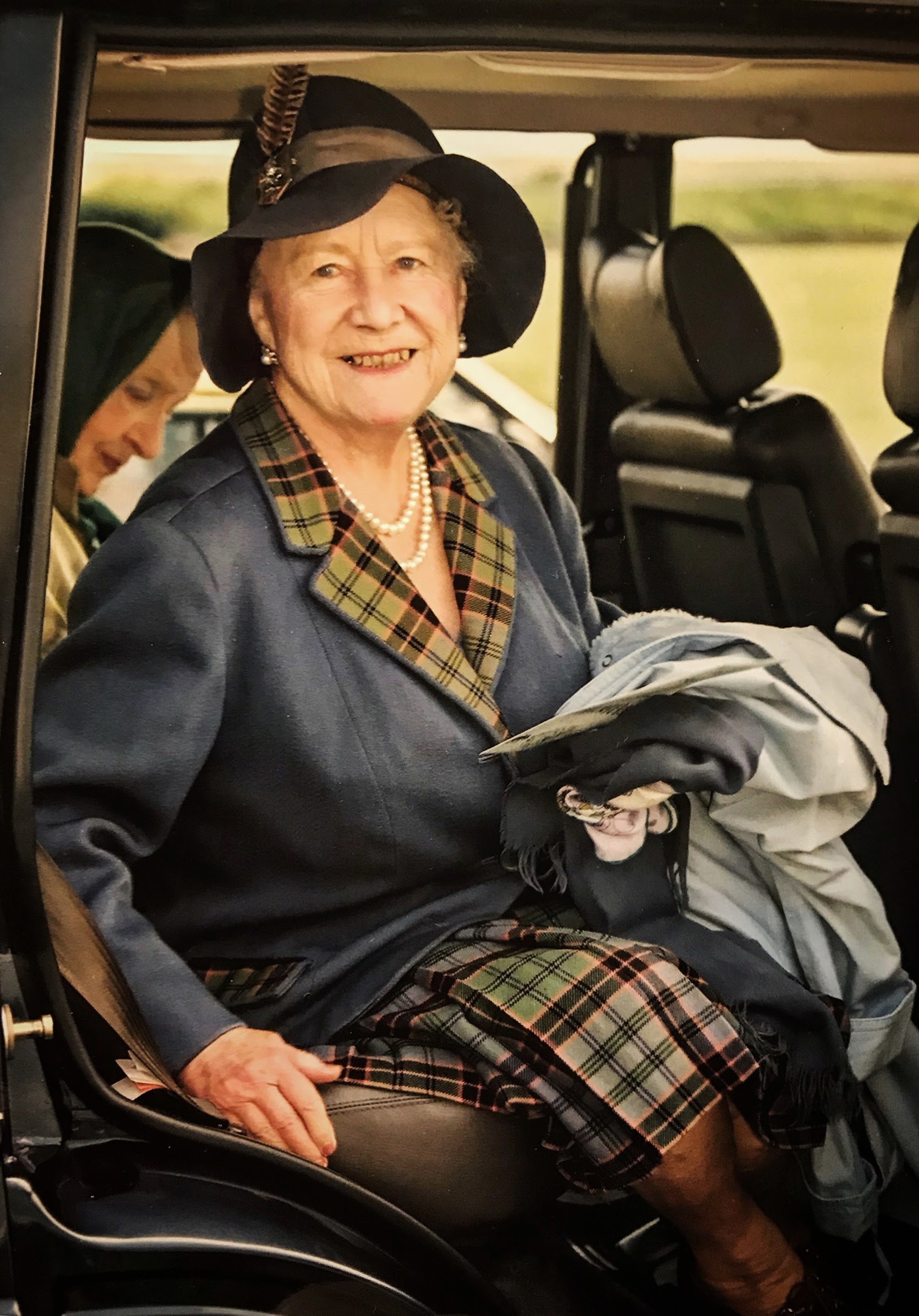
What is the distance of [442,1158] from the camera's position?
1.32m

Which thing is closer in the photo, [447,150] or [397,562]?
[447,150]

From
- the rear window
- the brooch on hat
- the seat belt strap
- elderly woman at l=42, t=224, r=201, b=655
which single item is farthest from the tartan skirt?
the brooch on hat

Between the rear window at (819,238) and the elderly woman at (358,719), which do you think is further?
the rear window at (819,238)

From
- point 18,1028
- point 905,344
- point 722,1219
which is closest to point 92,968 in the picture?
point 18,1028

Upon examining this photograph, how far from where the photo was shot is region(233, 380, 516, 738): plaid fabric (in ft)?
4.22

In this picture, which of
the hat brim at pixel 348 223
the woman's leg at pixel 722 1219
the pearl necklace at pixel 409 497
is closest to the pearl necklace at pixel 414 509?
the pearl necklace at pixel 409 497

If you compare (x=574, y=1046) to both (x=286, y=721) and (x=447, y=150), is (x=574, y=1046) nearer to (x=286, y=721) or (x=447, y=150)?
(x=286, y=721)

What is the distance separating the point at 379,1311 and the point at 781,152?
123 centimetres

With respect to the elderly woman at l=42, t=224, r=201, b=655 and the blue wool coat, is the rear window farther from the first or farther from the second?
the elderly woman at l=42, t=224, r=201, b=655

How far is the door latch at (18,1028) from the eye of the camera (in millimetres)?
1157

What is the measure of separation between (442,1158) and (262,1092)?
A: 200 mm

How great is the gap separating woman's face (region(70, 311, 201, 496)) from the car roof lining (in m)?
0.19

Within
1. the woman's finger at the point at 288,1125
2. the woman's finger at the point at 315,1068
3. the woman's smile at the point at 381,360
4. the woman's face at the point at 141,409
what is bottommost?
the woman's finger at the point at 288,1125

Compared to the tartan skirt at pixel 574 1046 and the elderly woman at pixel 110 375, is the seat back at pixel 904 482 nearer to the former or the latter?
the tartan skirt at pixel 574 1046
